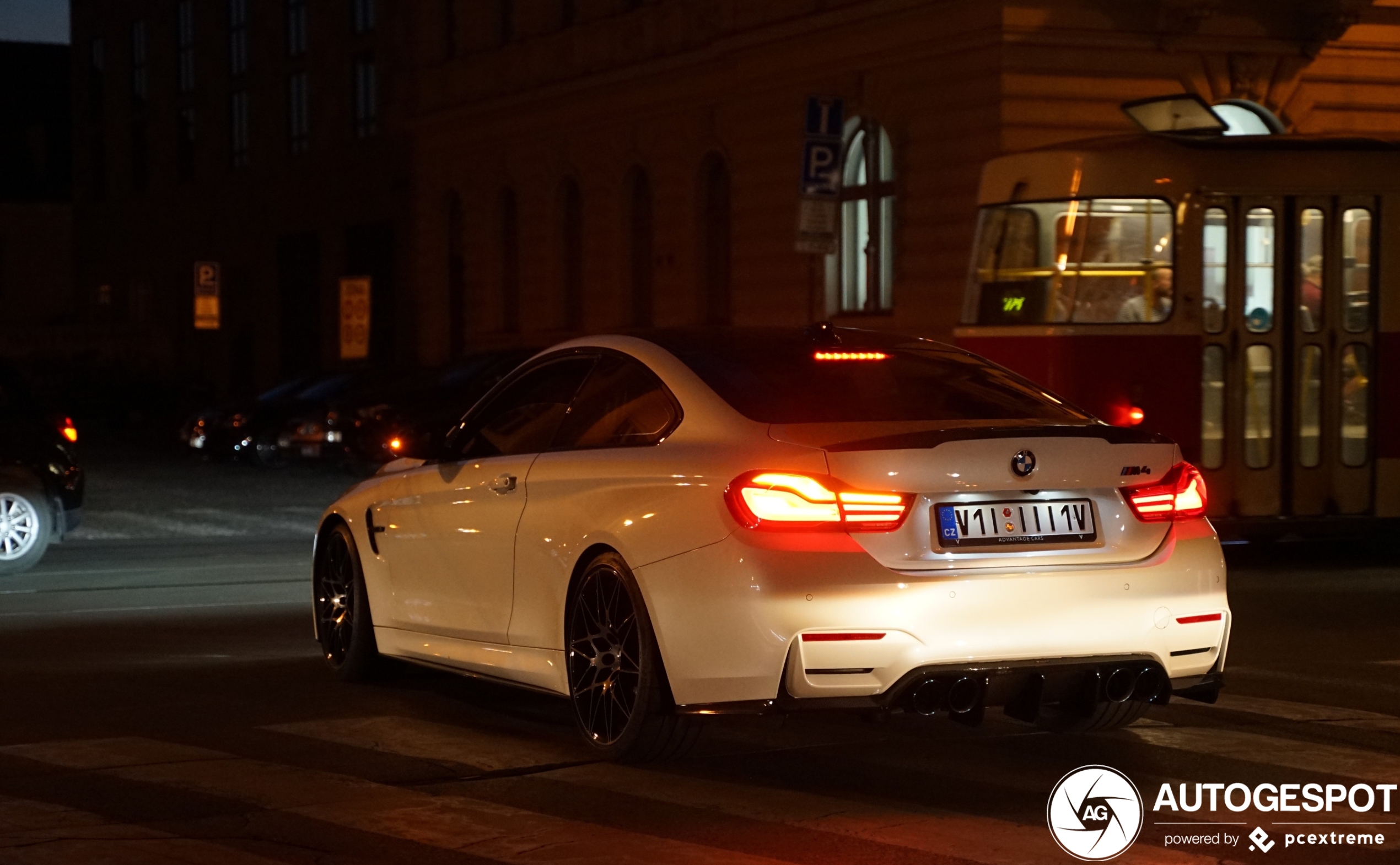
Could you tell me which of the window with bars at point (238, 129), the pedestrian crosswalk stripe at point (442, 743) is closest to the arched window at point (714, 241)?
the window with bars at point (238, 129)

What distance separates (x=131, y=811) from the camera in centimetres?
719

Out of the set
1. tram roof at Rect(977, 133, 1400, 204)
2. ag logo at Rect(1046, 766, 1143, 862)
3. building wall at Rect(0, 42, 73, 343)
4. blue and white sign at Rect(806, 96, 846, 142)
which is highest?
building wall at Rect(0, 42, 73, 343)

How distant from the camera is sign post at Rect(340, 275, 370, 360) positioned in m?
27.5

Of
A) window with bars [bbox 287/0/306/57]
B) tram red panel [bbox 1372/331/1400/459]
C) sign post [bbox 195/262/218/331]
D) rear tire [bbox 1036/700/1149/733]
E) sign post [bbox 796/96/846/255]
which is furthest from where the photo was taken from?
window with bars [bbox 287/0/306/57]

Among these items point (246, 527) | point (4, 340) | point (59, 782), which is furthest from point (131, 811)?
point (4, 340)

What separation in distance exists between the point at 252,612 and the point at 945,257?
1726cm

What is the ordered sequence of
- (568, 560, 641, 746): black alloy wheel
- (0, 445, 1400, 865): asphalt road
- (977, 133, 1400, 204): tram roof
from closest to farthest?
(0, 445, 1400, 865): asphalt road
(568, 560, 641, 746): black alloy wheel
(977, 133, 1400, 204): tram roof

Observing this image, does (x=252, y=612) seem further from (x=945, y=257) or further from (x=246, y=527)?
(x=945, y=257)

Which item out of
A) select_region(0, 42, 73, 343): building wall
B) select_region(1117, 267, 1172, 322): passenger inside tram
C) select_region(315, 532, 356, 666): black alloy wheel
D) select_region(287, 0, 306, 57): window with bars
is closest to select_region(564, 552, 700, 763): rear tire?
select_region(315, 532, 356, 666): black alloy wheel

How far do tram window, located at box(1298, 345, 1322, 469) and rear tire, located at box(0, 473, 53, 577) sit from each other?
862cm

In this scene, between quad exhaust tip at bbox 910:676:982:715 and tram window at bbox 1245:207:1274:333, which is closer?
quad exhaust tip at bbox 910:676:982:715

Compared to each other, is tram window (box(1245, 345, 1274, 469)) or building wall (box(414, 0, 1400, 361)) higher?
building wall (box(414, 0, 1400, 361))

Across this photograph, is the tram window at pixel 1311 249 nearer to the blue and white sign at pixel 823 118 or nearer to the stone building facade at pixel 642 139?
the blue and white sign at pixel 823 118

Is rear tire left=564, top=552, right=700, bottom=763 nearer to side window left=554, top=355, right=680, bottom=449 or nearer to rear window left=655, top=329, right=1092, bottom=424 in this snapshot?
side window left=554, top=355, right=680, bottom=449
